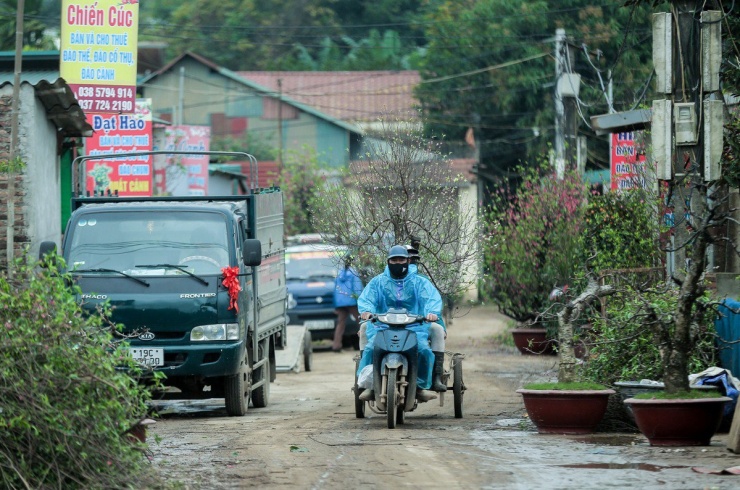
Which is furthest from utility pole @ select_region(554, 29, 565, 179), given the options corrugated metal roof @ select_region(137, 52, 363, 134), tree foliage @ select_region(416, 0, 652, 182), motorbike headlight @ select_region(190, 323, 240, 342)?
corrugated metal roof @ select_region(137, 52, 363, 134)

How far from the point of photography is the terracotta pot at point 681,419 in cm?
1046

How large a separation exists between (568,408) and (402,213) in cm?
559

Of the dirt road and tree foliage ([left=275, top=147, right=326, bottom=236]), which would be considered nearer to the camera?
the dirt road

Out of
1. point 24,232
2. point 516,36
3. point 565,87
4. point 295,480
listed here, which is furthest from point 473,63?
point 295,480

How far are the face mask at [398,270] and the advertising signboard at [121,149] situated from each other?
28.2 ft

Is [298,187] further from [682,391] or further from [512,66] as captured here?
[682,391]

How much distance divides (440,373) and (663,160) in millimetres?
3138

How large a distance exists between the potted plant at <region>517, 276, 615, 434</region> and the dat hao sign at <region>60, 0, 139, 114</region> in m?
8.46

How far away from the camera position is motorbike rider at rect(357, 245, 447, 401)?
13.0 meters

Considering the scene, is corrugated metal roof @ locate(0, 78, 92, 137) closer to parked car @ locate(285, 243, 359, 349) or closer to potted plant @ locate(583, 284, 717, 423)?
parked car @ locate(285, 243, 359, 349)


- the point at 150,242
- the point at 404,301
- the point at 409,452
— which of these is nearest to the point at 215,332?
the point at 150,242

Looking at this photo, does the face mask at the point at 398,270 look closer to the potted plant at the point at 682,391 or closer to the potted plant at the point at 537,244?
the potted plant at the point at 682,391

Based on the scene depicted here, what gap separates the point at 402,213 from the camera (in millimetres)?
16641

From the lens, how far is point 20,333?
7992 mm
